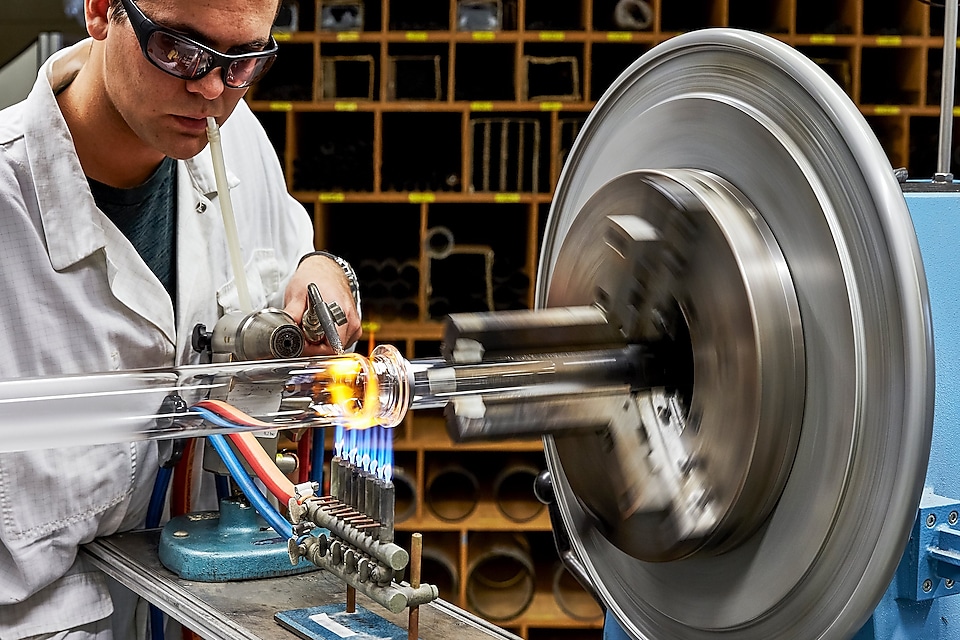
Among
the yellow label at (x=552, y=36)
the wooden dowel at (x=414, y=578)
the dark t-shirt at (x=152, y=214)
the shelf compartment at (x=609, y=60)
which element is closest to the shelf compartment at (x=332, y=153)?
the yellow label at (x=552, y=36)

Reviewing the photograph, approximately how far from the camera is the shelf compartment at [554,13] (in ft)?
11.1

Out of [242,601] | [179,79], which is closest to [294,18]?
[179,79]

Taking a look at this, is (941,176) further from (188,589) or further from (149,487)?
(149,487)

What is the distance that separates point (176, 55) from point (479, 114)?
2172 millimetres

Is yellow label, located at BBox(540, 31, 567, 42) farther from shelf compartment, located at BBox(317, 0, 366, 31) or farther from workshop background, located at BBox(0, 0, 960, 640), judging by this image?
shelf compartment, located at BBox(317, 0, 366, 31)

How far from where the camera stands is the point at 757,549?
0.81 meters

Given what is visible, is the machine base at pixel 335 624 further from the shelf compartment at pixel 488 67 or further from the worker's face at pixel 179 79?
the shelf compartment at pixel 488 67

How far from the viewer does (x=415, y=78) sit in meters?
3.35

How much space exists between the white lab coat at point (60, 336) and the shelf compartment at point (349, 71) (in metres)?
1.84

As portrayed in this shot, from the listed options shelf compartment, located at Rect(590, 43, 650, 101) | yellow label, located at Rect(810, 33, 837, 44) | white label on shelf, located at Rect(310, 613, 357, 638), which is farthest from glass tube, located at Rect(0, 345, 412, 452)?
yellow label, located at Rect(810, 33, 837, 44)

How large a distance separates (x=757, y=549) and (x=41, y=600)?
1066mm

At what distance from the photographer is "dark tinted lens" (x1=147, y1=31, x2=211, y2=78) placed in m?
1.29

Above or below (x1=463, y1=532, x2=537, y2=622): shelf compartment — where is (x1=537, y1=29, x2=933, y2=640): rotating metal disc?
above

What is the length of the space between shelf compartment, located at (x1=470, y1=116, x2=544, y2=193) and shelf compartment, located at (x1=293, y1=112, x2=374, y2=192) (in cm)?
37
